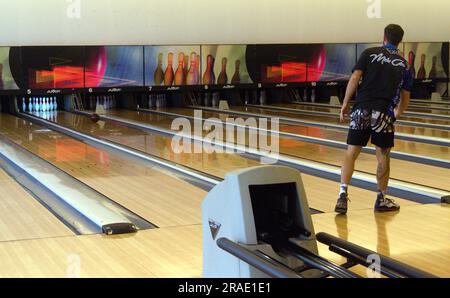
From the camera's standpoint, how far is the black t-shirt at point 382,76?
168 inches

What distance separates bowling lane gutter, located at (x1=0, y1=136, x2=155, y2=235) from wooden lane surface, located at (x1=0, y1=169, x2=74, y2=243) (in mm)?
58

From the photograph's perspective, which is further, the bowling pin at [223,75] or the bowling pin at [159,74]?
the bowling pin at [223,75]

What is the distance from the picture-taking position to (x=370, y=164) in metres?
6.23

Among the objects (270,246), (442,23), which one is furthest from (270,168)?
(442,23)

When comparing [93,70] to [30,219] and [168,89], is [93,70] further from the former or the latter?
[30,219]

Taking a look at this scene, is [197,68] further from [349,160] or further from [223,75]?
[349,160]

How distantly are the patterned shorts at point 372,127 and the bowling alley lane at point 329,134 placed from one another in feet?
7.78

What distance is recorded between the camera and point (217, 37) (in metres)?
12.4

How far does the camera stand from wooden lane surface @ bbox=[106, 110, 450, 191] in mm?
5512

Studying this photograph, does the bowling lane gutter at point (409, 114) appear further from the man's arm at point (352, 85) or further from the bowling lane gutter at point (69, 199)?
the bowling lane gutter at point (69, 199)

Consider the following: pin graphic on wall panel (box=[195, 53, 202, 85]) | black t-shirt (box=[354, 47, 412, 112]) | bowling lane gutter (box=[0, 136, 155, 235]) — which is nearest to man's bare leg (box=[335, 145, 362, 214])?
black t-shirt (box=[354, 47, 412, 112])

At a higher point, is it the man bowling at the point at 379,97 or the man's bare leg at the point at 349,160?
the man bowling at the point at 379,97

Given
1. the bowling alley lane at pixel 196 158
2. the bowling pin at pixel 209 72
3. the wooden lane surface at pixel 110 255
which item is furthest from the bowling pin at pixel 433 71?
the wooden lane surface at pixel 110 255

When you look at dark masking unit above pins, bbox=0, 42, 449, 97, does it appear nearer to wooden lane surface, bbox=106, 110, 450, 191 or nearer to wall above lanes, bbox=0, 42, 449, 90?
wall above lanes, bbox=0, 42, 449, 90
